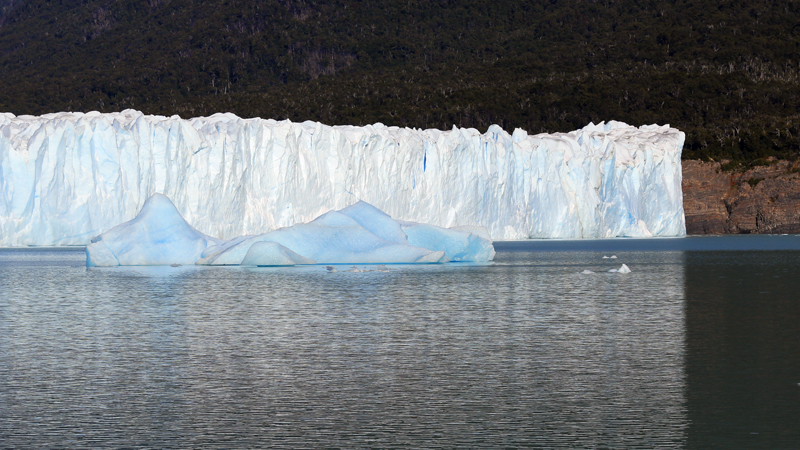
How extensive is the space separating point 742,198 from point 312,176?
2994cm

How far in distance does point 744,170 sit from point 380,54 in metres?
56.6

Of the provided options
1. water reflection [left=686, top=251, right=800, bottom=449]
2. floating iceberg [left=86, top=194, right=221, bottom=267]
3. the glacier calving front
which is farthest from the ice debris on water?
the glacier calving front

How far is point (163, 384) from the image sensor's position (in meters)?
9.30

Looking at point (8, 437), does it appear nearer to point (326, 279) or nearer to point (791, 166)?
point (326, 279)

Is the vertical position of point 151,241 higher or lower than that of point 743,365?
higher

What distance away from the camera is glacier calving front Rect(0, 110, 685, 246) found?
37.2 meters

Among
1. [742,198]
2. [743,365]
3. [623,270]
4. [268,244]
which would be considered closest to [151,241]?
[268,244]

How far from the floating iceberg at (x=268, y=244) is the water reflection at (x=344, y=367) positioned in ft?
24.3

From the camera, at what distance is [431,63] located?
103125 mm

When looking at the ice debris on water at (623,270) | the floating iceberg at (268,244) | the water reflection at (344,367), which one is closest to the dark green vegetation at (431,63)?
the floating iceberg at (268,244)

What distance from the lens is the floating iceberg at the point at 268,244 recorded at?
1067 inches

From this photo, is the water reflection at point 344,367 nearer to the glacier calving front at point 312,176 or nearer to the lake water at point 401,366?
the lake water at point 401,366

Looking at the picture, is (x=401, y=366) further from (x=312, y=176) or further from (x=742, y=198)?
(x=742, y=198)

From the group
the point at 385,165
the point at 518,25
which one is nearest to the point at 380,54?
the point at 518,25
